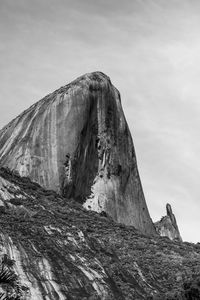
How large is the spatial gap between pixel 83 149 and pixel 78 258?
108 ft

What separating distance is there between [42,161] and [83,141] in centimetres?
621

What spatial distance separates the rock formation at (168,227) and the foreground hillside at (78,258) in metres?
61.0

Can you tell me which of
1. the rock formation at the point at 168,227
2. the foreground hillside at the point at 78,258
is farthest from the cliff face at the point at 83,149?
the rock formation at the point at 168,227

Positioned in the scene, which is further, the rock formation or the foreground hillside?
the rock formation

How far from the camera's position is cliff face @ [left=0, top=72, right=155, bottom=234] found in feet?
213

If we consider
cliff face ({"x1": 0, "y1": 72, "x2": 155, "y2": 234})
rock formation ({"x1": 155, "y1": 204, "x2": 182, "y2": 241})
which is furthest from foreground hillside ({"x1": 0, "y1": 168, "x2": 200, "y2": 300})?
rock formation ({"x1": 155, "y1": 204, "x2": 182, "y2": 241})

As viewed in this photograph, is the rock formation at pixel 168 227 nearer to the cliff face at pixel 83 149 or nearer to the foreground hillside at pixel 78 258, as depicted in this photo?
the cliff face at pixel 83 149

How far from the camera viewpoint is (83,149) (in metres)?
68.2

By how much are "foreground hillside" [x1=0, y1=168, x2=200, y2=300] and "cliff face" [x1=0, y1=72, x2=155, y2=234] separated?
13654 millimetres

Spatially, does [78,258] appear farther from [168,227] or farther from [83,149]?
[168,227]

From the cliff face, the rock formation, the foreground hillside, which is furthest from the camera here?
the rock formation

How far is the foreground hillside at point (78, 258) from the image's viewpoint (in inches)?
1206

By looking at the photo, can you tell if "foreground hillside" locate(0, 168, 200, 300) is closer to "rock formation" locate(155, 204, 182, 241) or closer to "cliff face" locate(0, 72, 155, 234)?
"cliff face" locate(0, 72, 155, 234)

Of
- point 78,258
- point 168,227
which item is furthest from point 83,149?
point 168,227
